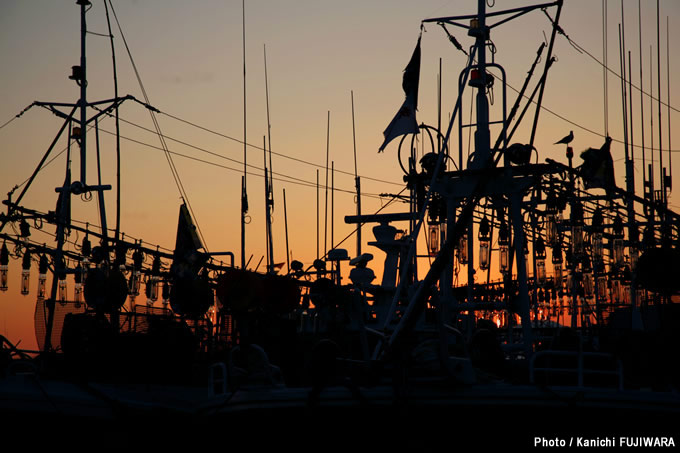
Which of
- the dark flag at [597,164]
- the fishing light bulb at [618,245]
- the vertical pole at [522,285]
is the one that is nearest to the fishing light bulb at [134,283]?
the fishing light bulb at [618,245]

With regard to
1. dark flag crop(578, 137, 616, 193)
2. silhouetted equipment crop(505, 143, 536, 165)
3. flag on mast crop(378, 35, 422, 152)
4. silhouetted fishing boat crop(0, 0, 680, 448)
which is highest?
flag on mast crop(378, 35, 422, 152)

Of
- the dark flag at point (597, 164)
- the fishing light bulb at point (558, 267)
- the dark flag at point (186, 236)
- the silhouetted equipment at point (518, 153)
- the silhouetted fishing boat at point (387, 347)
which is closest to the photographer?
the silhouetted fishing boat at point (387, 347)

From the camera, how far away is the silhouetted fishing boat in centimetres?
1233

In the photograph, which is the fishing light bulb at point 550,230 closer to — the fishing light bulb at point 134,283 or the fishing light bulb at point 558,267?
the fishing light bulb at point 558,267

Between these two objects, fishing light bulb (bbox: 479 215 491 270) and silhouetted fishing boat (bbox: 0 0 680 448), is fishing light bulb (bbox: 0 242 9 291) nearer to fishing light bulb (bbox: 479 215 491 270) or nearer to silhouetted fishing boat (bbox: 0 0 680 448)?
silhouetted fishing boat (bbox: 0 0 680 448)

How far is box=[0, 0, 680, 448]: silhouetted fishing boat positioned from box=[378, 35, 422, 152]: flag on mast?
3cm

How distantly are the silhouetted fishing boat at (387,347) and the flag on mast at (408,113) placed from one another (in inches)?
1.2

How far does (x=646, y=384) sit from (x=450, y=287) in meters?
4.27

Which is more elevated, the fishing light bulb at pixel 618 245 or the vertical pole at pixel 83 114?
the vertical pole at pixel 83 114

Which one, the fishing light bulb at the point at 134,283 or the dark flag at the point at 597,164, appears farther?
the fishing light bulb at the point at 134,283

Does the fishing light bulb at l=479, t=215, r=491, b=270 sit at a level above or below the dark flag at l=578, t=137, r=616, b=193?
below

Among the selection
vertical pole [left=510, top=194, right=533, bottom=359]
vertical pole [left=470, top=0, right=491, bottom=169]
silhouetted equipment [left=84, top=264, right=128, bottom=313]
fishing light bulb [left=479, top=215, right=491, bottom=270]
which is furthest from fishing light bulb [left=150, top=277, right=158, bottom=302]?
vertical pole [left=510, top=194, right=533, bottom=359]

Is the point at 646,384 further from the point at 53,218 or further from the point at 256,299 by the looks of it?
the point at 53,218

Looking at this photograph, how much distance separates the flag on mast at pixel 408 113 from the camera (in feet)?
63.7
